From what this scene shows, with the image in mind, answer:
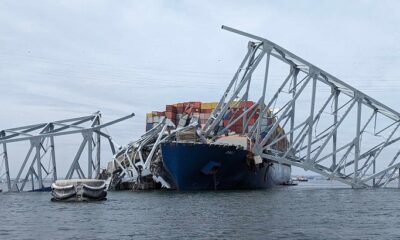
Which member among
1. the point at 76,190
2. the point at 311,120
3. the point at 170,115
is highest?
the point at 170,115

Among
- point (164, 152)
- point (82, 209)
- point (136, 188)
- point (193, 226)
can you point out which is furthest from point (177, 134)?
point (193, 226)

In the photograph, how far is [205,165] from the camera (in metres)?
72.6

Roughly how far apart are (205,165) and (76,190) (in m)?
21.1

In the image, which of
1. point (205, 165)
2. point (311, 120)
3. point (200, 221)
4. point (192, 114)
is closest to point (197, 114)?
point (192, 114)

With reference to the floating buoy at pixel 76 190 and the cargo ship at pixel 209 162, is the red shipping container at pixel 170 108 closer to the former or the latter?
the cargo ship at pixel 209 162

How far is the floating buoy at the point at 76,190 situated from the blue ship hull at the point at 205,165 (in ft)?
52.0

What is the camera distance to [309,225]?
3547 cm

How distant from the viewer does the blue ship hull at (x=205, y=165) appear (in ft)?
233

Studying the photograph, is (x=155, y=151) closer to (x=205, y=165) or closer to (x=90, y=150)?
(x=205, y=165)

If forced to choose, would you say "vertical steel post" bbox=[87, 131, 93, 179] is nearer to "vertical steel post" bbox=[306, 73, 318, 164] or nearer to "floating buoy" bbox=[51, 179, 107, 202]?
"floating buoy" bbox=[51, 179, 107, 202]

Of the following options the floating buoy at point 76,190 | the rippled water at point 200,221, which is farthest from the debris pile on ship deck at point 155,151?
the rippled water at point 200,221

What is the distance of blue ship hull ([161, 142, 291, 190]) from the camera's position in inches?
A: 2798

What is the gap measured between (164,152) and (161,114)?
30.2 m

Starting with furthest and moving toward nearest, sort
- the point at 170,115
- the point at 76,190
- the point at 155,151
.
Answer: the point at 170,115 → the point at 155,151 → the point at 76,190
